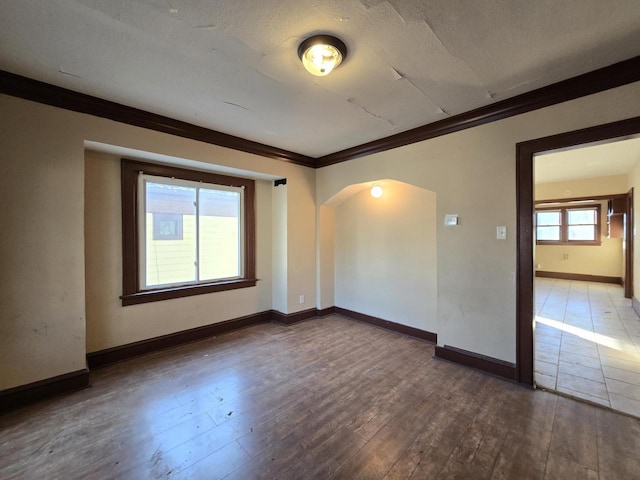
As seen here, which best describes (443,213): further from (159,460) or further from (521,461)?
(159,460)

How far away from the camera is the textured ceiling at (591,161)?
4297 millimetres

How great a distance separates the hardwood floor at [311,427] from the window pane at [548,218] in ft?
27.7

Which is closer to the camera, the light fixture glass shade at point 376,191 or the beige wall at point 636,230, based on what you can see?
the light fixture glass shade at point 376,191

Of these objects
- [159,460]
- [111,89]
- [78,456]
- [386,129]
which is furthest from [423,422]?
[111,89]

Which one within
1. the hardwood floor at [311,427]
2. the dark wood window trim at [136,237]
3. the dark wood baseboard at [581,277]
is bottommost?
the hardwood floor at [311,427]

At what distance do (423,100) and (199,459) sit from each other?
3374mm

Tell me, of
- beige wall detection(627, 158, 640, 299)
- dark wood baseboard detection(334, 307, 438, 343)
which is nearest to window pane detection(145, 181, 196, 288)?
dark wood baseboard detection(334, 307, 438, 343)

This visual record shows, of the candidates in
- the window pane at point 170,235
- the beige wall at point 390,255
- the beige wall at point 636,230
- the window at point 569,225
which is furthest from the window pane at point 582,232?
the window pane at point 170,235

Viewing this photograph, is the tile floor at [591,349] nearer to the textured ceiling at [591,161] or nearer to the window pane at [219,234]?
the textured ceiling at [591,161]

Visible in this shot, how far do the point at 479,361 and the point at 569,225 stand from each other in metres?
8.22

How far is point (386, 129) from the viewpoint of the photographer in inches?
131

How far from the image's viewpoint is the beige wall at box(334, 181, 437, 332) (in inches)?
145

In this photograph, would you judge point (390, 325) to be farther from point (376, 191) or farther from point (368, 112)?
point (368, 112)

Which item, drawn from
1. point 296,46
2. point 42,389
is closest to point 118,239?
point 42,389
